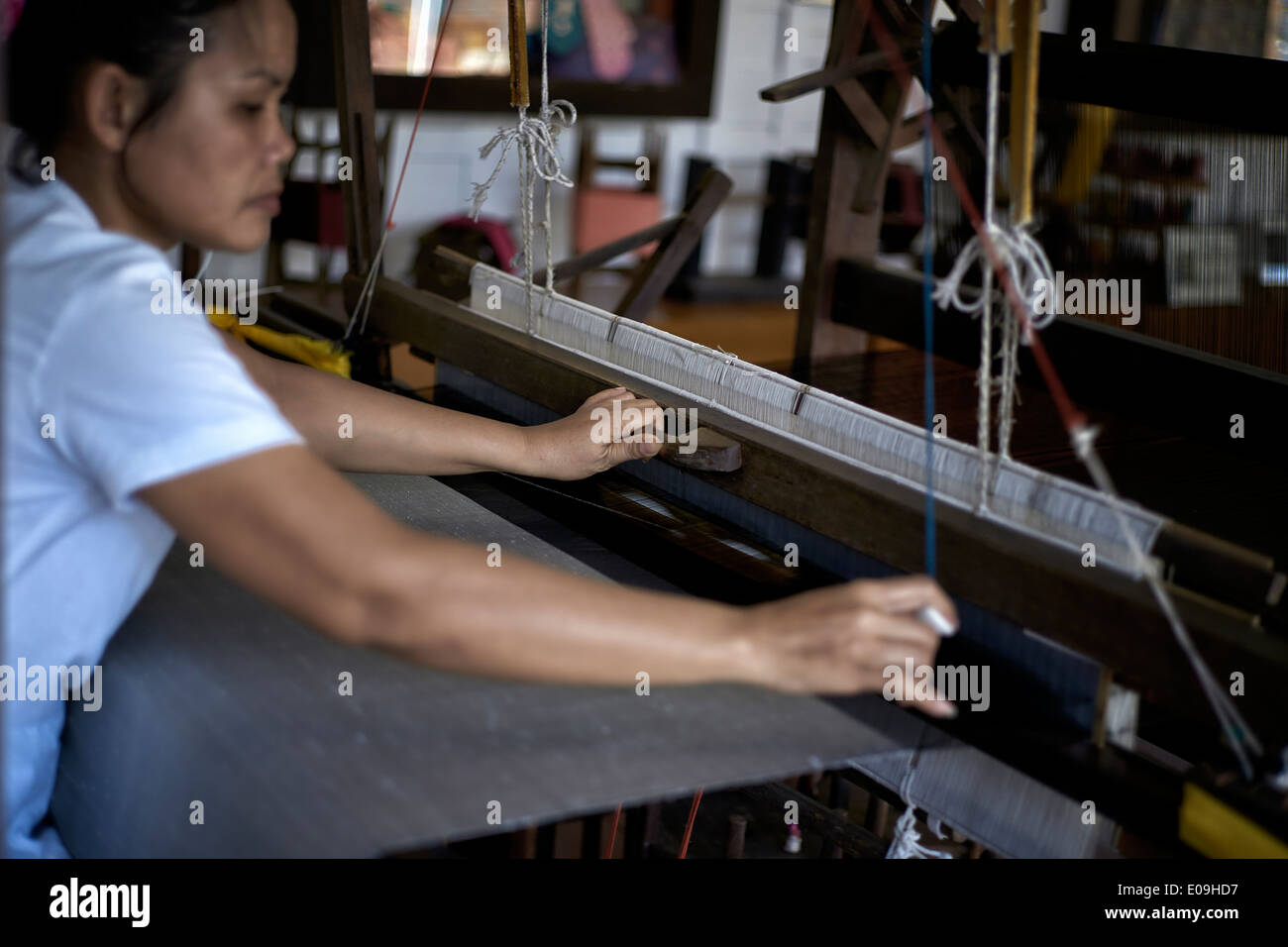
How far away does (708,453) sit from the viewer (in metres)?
1.59

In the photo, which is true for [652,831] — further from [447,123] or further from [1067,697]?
[447,123]

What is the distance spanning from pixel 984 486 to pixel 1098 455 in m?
0.93

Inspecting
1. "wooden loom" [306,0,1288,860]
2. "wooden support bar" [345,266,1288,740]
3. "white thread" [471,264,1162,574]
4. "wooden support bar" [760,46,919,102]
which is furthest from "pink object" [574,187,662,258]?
"wooden support bar" [345,266,1288,740]

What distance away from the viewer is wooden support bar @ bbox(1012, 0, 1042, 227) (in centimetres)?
125

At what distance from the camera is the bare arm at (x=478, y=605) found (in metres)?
1.02

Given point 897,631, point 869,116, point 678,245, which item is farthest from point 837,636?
point 869,116

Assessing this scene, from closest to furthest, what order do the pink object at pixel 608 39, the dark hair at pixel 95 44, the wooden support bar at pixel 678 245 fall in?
the dark hair at pixel 95 44, the wooden support bar at pixel 678 245, the pink object at pixel 608 39

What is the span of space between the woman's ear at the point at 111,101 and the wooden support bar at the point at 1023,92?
2.64 feet

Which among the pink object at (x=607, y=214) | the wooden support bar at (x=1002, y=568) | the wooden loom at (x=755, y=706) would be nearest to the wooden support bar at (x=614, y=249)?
the wooden support bar at (x=1002, y=568)

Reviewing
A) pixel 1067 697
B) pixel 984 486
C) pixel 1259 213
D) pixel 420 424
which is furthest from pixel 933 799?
pixel 1259 213

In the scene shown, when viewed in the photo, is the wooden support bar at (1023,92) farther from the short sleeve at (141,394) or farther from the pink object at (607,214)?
the pink object at (607,214)

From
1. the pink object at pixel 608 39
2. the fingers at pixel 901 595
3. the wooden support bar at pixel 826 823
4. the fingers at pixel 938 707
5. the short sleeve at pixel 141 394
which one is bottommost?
the wooden support bar at pixel 826 823

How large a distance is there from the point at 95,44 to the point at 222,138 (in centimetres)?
13

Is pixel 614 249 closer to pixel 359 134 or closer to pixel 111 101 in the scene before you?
pixel 359 134
